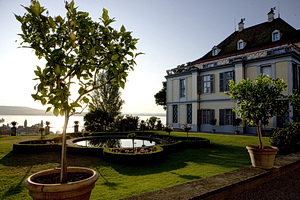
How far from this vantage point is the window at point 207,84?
67.5ft

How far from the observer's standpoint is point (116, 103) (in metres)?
28.8

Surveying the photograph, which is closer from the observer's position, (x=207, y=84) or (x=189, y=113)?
(x=207, y=84)

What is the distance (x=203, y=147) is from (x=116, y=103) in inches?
794

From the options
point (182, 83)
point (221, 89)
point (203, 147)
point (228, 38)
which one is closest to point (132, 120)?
point (182, 83)

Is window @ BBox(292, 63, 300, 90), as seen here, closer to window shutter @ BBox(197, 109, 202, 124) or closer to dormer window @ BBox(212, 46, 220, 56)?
window shutter @ BBox(197, 109, 202, 124)

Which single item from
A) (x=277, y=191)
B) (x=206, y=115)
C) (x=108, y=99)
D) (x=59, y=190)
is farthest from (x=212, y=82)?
(x=59, y=190)

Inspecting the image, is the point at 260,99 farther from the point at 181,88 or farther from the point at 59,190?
the point at 181,88

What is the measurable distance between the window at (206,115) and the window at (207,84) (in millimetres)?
1996

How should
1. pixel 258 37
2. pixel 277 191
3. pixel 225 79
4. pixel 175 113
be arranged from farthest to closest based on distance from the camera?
pixel 175 113
pixel 258 37
pixel 225 79
pixel 277 191

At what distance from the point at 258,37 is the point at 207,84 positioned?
25.1 ft

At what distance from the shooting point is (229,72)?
19172 mm

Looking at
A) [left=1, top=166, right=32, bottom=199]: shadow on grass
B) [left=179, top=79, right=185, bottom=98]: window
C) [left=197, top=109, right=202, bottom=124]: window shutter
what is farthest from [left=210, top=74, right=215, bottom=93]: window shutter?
[left=1, top=166, right=32, bottom=199]: shadow on grass

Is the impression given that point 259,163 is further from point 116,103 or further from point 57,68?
point 116,103

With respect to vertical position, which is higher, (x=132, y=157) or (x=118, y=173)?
(x=132, y=157)
